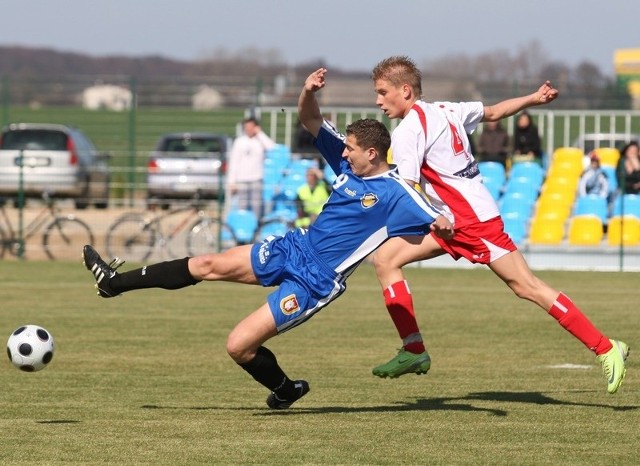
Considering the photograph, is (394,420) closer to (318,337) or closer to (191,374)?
(191,374)

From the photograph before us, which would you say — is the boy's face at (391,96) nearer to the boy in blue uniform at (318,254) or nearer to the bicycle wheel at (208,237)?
the boy in blue uniform at (318,254)

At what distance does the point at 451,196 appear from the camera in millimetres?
8352

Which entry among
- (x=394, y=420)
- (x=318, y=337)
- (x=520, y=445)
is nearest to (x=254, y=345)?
(x=394, y=420)

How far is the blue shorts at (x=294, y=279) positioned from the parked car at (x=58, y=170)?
15.0 metres

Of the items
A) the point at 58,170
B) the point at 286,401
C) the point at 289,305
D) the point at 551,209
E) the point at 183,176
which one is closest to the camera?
the point at 289,305

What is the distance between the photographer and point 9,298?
15586 millimetres

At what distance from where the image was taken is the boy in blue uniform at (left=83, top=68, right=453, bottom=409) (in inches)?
301

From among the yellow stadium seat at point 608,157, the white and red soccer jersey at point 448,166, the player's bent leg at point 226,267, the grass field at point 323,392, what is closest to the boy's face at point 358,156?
the white and red soccer jersey at point 448,166

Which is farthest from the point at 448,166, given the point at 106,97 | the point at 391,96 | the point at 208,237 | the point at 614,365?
the point at 106,97

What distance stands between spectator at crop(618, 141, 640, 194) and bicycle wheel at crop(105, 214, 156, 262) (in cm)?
764

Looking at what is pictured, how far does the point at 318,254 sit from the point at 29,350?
6.05ft

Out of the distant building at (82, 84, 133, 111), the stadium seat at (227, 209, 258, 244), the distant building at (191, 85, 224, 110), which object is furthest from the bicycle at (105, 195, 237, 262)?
the distant building at (191, 85, 224, 110)

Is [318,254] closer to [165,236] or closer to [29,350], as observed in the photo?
[29,350]

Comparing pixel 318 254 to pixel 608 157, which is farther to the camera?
pixel 608 157
